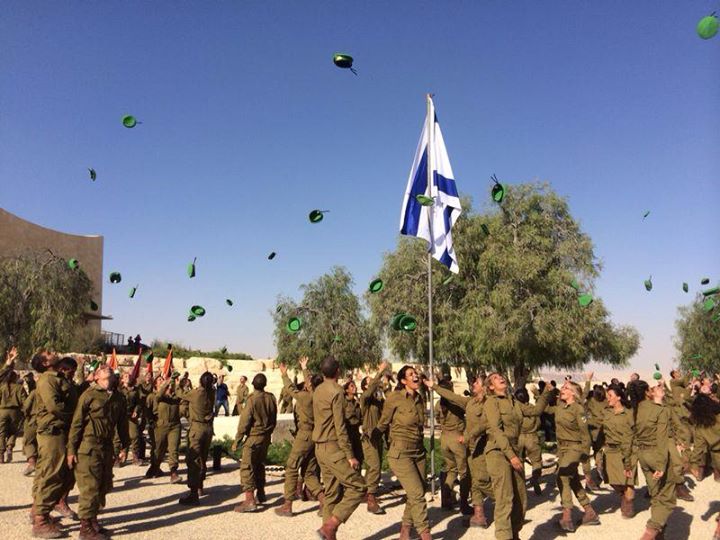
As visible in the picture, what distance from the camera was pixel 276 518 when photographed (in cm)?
Answer: 859

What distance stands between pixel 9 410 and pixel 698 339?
44322mm

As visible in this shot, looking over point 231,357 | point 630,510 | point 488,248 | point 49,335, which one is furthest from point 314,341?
point 630,510

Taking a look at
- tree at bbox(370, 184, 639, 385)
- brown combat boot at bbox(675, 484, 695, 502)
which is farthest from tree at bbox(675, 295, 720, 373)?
brown combat boot at bbox(675, 484, 695, 502)

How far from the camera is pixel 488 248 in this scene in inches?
1067

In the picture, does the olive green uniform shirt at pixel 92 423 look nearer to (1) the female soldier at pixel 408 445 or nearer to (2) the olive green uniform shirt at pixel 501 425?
(1) the female soldier at pixel 408 445

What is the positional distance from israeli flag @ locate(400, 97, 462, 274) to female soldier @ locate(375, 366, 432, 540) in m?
4.16

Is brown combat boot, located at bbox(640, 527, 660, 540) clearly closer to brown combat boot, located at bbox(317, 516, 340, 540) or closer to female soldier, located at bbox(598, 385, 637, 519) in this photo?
female soldier, located at bbox(598, 385, 637, 519)

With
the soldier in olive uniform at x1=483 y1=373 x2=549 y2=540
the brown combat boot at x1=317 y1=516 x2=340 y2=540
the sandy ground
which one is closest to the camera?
the soldier in olive uniform at x1=483 y1=373 x2=549 y2=540

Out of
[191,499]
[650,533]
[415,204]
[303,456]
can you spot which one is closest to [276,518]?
[303,456]

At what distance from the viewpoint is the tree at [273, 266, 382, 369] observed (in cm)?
3247

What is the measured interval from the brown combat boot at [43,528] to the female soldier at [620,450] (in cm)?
734

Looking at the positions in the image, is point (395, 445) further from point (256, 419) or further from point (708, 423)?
point (708, 423)

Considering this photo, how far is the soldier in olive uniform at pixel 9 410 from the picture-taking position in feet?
43.9

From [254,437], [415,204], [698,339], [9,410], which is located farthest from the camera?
[698,339]
